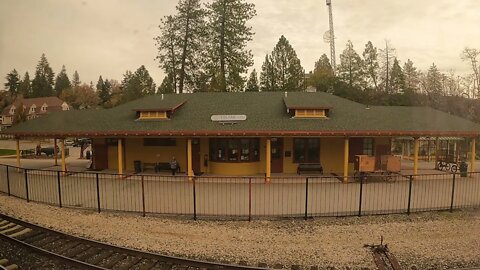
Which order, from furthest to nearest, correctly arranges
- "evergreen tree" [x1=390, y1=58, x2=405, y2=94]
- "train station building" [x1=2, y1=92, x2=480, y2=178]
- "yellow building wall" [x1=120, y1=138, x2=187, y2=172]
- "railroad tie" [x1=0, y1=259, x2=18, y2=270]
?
"evergreen tree" [x1=390, y1=58, x2=405, y2=94] < "yellow building wall" [x1=120, y1=138, x2=187, y2=172] < "train station building" [x1=2, y1=92, x2=480, y2=178] < "railroad tie" [x1=0, y1=259, x2=18, y2=270]

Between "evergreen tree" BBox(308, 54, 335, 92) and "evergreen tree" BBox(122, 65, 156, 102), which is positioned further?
"evergreen tree" BBox(122, 65, 156, 102)

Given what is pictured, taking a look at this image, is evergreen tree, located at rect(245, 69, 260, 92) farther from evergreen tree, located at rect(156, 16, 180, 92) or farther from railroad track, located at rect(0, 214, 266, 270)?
railroad track, located at rect(0, 214, 266, 270)

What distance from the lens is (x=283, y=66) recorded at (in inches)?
1807

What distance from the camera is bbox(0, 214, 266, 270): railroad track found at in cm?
746

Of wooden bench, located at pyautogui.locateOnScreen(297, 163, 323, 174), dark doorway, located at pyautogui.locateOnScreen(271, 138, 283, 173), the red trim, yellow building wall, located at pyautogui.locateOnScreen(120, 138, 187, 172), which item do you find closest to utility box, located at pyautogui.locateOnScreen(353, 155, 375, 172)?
the red trim

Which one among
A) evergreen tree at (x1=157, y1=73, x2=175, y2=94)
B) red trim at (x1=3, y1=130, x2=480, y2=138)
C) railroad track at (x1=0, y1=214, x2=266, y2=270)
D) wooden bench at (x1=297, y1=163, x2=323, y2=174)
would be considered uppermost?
evergreen tree at (x1=157, y1=73, x2=175, y2=94)

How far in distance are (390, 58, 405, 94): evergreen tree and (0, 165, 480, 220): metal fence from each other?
35.7m

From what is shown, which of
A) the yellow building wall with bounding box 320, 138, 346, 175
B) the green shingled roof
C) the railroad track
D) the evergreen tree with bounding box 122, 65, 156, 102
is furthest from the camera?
the evergreen tree with bounding box 122, 65, 156, 102

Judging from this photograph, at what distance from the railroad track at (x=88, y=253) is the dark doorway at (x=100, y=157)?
11.1m

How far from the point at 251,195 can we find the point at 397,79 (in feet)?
150

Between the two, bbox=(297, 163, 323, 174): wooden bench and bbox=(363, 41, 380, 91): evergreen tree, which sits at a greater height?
bbox=(363, 41, 380, 91): evergreen tree

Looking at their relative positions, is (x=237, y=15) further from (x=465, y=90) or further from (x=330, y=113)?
(x=465, y=90)

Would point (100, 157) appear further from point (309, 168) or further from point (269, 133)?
point (309, 168)

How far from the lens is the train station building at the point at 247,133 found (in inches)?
671
